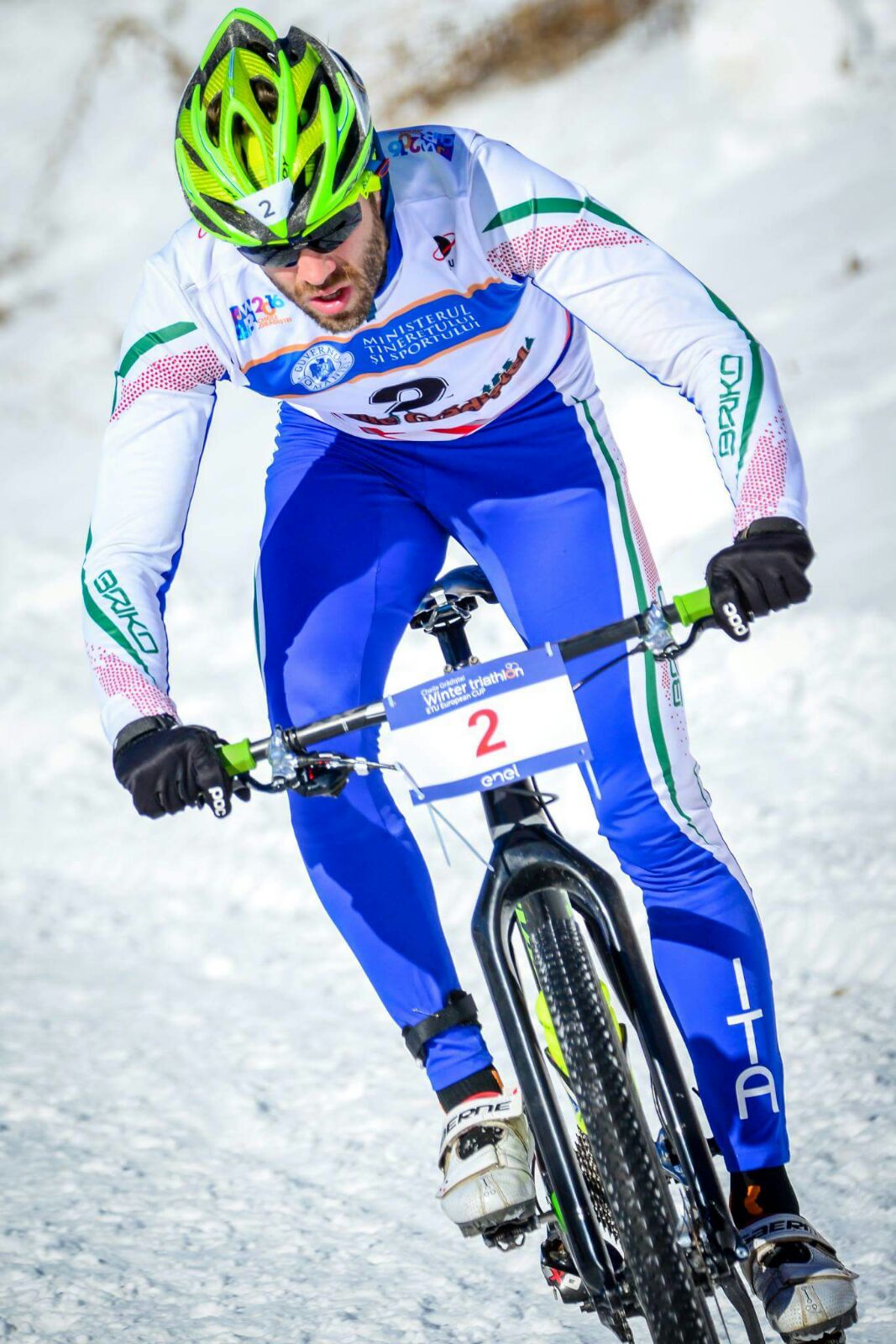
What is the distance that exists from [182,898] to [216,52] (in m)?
3.78

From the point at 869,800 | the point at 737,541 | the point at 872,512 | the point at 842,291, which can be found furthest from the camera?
the point at 842,291

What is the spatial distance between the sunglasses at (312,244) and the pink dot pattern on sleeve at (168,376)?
355mm

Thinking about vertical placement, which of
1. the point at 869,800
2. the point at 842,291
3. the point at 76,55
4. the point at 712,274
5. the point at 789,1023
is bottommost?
the point at 789,1023

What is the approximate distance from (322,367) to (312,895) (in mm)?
3159

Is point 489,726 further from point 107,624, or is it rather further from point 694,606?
point 107,624

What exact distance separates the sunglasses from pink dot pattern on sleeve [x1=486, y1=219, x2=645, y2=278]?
1.10ft

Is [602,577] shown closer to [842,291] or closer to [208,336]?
[208,336]

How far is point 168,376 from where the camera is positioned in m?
3.02

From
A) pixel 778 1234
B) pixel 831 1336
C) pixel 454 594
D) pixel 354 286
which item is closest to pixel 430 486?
pixel 454 594

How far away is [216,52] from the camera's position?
2.89 meters

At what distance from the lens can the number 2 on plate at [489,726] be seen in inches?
92.5

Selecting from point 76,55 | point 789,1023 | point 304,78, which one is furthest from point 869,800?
point 76,55

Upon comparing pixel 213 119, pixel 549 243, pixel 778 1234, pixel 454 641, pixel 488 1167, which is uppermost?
pixel 213 119

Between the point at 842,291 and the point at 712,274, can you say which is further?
the point at 712,274
